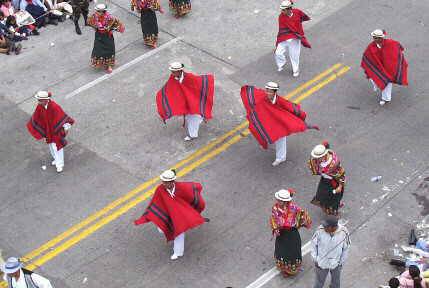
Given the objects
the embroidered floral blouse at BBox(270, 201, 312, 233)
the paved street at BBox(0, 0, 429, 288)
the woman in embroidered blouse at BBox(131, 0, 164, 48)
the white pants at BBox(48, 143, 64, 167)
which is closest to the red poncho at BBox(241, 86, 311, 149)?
the paved street at BBox(0, 0, 429, 288)

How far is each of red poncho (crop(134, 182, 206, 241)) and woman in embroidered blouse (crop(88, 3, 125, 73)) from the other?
5549mm

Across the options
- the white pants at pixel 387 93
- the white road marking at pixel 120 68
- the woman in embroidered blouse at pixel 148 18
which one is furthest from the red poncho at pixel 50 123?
the white pants at pixel 387 93

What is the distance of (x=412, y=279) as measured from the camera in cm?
1038

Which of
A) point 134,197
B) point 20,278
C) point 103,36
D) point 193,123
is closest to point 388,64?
point 193,123

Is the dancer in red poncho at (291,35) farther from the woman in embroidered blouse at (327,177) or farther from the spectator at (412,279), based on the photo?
the spectator at (412,279)

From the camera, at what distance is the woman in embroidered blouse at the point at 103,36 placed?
16234mm

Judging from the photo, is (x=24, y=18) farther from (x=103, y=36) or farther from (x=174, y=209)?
(x=174, y=209)

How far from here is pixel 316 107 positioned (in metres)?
15.2

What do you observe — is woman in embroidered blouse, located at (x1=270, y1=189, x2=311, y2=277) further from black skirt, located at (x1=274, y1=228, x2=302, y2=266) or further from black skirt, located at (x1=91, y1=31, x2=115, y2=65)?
black skirt, located at (x1=91, y1=31, x2=115, y2=65)

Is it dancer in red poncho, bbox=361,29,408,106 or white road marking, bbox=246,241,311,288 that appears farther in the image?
dancer in red poncho, bbox=361,29,408,106

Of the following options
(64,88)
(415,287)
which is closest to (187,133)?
(64,88)

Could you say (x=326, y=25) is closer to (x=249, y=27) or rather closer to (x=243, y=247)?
(x=249, y=27)

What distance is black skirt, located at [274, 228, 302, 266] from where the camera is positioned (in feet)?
36.9

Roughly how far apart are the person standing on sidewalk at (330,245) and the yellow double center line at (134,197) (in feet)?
12.8
